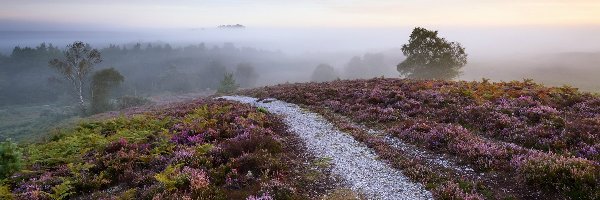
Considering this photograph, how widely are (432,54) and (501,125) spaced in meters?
49.0

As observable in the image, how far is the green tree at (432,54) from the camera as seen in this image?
63469 millimetres

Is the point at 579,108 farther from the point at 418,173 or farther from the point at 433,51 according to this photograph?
the point at 433,51

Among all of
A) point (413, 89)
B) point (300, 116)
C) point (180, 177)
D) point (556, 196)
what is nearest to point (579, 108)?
point (413, 89)

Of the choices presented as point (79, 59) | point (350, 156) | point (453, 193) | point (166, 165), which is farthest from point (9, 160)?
point (79, 59)

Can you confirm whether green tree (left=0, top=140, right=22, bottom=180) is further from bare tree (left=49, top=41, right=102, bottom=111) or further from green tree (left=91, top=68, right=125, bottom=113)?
green tree (left=91, top=68, right=125, bottom=113)

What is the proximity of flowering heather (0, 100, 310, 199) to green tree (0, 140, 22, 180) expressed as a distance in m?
0.41

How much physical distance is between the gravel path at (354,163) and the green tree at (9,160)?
12.3 m

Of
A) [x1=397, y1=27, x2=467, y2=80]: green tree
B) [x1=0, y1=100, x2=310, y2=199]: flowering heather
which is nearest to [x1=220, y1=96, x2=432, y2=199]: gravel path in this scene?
[x1=0, y1=100, x2=310, y2=199]: flowering heather

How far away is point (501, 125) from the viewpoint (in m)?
17.8

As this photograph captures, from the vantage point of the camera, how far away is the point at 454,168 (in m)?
13.2

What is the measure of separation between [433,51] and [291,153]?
54.5 meters

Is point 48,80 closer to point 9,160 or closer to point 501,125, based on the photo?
point 9,160

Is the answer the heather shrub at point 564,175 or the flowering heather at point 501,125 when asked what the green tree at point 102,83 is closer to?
the flowering heather at point 501,125

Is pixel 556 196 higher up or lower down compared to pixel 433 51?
lower down
